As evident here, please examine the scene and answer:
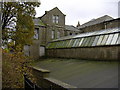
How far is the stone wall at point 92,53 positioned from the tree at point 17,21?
18.5 ft

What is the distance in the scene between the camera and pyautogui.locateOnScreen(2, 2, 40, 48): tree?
11.9 m

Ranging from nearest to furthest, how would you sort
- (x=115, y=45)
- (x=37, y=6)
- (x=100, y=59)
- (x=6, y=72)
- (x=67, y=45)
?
(x=6, y=72) → (x=115, y=45) → (x=100, y=59) → (x=37, y=6) → (x=67, y=45)

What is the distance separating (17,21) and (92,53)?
7716 millimetres

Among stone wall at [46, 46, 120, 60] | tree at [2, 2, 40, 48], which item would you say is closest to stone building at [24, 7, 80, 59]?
stone wall at [46, 46, 120, 60]

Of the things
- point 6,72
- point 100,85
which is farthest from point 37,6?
point 100,85

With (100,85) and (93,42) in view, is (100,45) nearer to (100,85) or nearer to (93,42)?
(93,42)

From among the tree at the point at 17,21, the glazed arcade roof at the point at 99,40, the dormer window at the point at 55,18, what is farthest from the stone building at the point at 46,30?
the tree at the point at 17,21

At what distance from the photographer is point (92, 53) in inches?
516

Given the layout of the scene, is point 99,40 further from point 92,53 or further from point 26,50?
point 26,50

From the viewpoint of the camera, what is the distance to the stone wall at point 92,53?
11000mm

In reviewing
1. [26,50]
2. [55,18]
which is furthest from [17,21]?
[55,18]

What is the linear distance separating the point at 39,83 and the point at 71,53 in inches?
255

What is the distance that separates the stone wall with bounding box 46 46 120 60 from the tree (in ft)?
18.5

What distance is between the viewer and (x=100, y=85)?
6582 millimetres
